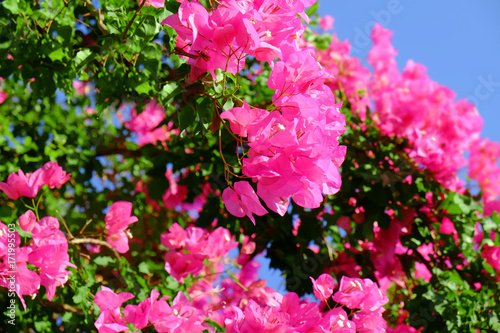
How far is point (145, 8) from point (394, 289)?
5.42 feet

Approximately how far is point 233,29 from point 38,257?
0.74 meters

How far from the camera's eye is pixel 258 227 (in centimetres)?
198

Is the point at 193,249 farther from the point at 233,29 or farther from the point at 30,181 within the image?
the point at 233,29

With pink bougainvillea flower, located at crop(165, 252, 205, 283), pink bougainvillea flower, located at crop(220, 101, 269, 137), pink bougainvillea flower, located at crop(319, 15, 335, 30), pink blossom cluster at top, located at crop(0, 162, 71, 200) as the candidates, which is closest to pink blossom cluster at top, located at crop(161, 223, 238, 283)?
pink bougainvillea flower, located at crop(165, 252, 205, 283)

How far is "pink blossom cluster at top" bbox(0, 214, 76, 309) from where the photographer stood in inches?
47.4

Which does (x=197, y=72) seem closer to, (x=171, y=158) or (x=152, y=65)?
(x=152, y=65)

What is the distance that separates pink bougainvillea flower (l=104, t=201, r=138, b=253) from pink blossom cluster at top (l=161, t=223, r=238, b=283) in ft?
0.82

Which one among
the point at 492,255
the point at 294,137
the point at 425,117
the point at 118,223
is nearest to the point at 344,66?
the point at 425,117

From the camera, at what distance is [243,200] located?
1.01 meters

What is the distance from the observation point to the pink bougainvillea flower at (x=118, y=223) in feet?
5.29

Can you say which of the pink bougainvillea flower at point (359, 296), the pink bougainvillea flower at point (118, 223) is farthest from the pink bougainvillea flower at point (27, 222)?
the pink bougainvillea flower at point (359, 296)

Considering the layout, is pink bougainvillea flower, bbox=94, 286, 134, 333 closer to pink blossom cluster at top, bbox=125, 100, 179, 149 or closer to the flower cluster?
the flower cluster

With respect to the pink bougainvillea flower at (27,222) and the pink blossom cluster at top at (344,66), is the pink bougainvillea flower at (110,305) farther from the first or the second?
the pink blossom cluster at top at (344,66)

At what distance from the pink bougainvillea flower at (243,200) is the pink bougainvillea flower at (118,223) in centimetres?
67
